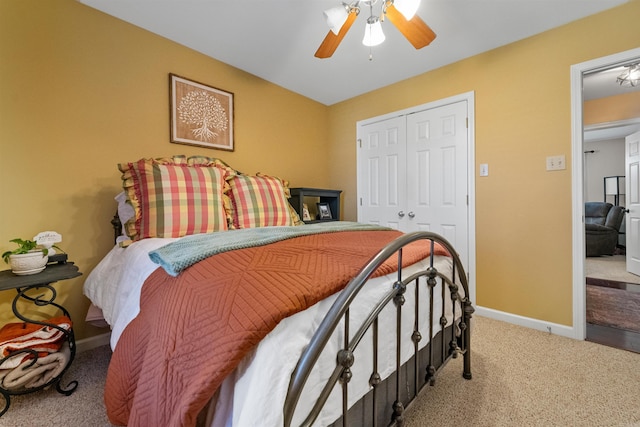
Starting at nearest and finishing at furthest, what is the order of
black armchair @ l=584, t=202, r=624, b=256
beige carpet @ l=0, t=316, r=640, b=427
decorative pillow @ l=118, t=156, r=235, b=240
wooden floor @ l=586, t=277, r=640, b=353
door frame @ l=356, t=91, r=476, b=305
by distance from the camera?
beige carpet @ l=0, t=316, r=640, b=427, decorative pillow @ l=118, t=156, r=235, b=240, wooden floor @ l=586, t=277, r=640, b=353, door frame @ l=356, t=91, r=476, b=305, black armchair @ l=584, t=202, r=624, b=256

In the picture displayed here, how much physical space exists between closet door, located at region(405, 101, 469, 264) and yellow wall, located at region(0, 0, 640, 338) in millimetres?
149

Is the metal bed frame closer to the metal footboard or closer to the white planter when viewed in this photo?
the metal footboard

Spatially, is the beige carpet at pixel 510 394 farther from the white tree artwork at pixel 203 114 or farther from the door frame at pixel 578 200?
the white tree artwork at pixel 203 114

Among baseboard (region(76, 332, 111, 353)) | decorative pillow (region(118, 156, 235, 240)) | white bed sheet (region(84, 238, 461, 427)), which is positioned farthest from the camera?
baseboard (region(76, 332, 111, 353))

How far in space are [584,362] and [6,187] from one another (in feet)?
11.9

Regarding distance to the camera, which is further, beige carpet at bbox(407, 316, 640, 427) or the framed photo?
the framed photo

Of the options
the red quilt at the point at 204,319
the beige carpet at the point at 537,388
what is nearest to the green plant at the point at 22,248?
the red quilt at the point at 204,319

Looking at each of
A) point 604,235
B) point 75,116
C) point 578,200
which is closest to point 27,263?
point 75,116

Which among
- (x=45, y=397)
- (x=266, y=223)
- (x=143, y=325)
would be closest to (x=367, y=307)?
(x=143, y=325)

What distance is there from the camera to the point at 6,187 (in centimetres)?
156

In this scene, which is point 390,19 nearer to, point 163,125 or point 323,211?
point 163,125

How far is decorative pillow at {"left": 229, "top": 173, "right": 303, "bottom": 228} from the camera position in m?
2.02

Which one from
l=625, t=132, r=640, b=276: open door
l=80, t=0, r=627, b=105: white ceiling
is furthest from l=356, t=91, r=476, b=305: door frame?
l=625, t=132, r=640, b=276: open door

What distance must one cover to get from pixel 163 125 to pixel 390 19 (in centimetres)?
182
